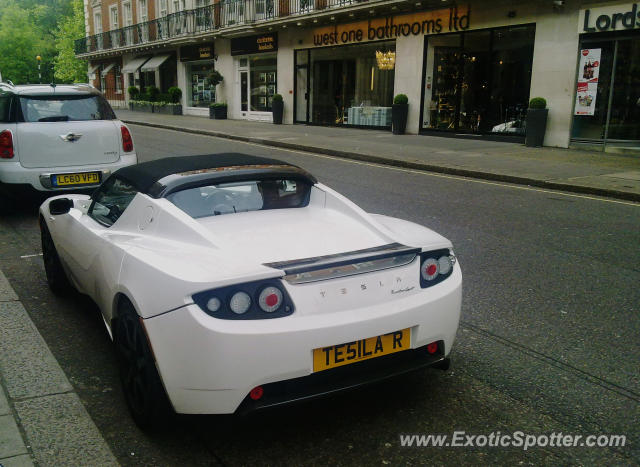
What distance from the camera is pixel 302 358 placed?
100 inches

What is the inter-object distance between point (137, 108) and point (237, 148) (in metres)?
24.3

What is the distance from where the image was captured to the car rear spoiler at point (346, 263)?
266 centimetres

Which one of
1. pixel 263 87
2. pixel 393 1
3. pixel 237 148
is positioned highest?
→ pixel 393 1

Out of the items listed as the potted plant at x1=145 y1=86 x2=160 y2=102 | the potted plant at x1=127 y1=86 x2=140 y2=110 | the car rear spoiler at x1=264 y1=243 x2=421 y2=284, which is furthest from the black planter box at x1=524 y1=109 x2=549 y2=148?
the potted plant at x1=127 y1=86 x2=140 y2=110

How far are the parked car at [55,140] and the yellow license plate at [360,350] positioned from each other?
20.0 feet

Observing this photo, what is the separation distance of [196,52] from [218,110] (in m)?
5.42

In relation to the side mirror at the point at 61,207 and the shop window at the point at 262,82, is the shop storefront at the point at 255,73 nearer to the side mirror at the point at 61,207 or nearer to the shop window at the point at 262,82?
the shop window at the point at 262,82

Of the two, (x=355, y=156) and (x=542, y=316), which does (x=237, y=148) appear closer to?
(x=355, y=156)

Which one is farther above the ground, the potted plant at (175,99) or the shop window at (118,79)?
the shop window at (118,79)

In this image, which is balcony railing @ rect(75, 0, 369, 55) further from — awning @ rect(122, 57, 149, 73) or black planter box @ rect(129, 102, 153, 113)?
black planter box @ rect(129, 102, 153, 113)

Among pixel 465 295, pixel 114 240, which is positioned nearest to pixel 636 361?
pixel 465 295

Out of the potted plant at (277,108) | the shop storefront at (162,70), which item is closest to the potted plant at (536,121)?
the potted plant at (277,108)

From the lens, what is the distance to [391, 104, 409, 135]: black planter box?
20516mm

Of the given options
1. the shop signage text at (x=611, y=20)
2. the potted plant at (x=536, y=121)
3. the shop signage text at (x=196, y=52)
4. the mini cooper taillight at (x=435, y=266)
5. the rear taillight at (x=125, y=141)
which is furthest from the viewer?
the shop signage text at (x=196, y=52)
